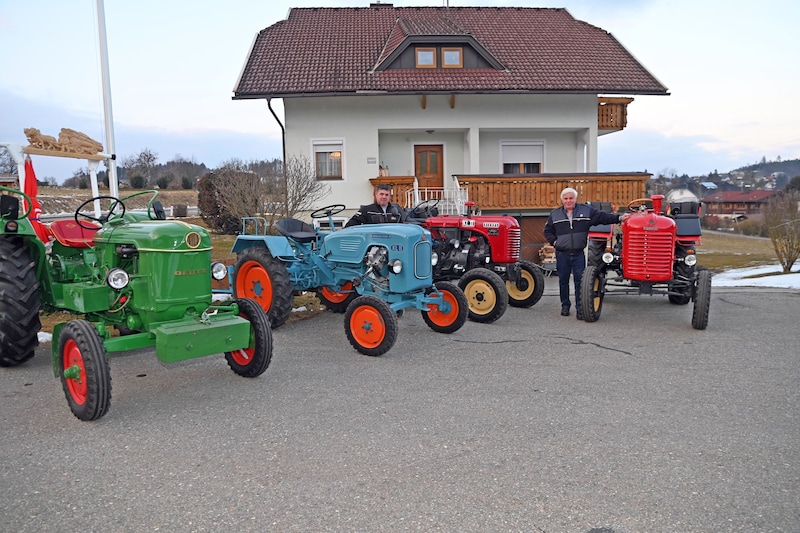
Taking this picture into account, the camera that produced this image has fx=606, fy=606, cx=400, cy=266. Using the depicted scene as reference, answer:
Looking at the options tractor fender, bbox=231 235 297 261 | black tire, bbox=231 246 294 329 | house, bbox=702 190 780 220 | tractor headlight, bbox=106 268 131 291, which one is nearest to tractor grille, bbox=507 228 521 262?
tractor fender, bbox=231 235 297 261

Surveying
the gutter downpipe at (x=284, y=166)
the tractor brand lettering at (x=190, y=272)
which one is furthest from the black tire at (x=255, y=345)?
the gutter downpipe at (x=284, y=166)

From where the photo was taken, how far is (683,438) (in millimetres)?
Answer: 3639

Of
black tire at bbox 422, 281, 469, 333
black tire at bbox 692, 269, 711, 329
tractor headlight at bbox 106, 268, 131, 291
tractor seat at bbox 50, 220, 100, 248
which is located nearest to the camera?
tractor headlight at bbox 106, 268, 131, 291

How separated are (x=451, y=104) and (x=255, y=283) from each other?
11.6 m

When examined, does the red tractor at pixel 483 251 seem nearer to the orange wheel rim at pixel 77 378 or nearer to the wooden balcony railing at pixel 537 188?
the orange wheel rim at pixel 77 378

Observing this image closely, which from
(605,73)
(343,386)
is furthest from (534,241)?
(343,386)

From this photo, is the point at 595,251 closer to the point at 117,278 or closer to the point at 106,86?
the point at 117,278

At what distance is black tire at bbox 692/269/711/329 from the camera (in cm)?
671

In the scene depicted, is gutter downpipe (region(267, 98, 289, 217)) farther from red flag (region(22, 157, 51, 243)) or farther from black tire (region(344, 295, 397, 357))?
black tire (region(344, 295, 397, 357))

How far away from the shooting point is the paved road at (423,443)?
9.16 feet

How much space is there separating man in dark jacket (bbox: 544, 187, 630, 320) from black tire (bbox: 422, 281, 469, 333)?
182 cm

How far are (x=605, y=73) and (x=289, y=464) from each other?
57.2 feet

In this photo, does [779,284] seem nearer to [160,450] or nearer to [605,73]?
[605,73]

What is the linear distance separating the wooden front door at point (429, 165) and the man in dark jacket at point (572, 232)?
11.1 m
